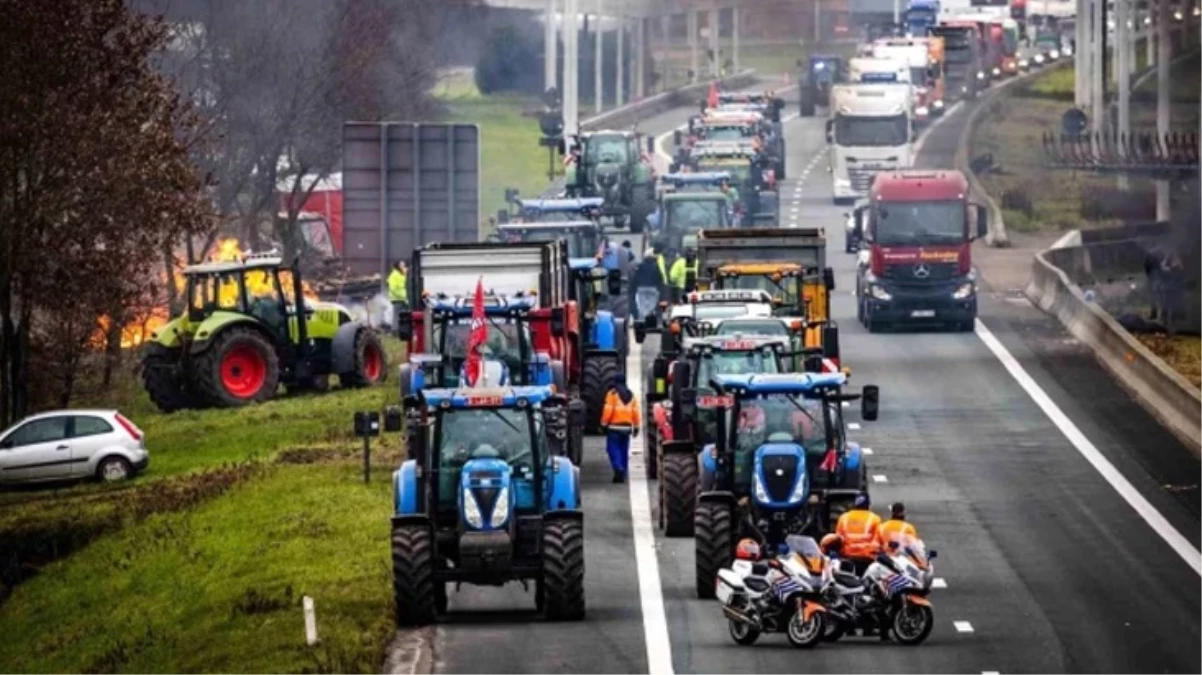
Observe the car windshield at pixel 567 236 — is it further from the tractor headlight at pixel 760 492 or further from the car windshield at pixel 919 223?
the tractor headlight at pixel 760 492

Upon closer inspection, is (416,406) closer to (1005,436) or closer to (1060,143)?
(1005,436)

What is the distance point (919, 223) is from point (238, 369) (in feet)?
45.6

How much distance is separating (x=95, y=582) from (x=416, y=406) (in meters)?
7.15

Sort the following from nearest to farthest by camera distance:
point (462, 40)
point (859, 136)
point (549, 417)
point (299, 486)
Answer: point (549, 417) → point (299, 486) → point (859, 136) → point (462, 40)

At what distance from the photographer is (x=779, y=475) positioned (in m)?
32.4

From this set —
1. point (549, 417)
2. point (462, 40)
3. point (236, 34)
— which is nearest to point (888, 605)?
point (549, 417)

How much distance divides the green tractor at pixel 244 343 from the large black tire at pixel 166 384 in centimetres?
2

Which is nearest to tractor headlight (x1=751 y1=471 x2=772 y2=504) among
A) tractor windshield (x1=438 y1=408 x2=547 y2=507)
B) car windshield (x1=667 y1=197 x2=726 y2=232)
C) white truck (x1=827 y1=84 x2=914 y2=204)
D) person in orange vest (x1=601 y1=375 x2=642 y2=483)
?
tractor windshield (x1=438 y1=408 x2=547 y2=507)

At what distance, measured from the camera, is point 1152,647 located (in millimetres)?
30422

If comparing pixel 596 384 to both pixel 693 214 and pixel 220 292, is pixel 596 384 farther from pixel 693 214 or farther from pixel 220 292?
pixel 693 214

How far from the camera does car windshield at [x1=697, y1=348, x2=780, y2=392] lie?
38219 millimetres

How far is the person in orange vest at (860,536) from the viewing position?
100.0ft

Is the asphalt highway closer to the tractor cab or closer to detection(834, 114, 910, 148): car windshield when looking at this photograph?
the tractor cab

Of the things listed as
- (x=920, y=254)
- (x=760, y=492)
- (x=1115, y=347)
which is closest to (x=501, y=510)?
(x=760, y=492)
